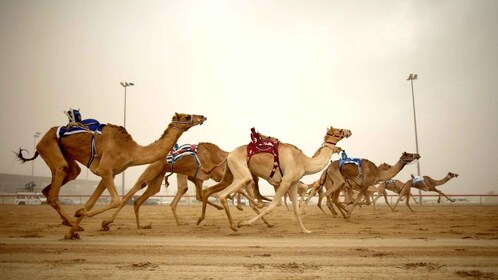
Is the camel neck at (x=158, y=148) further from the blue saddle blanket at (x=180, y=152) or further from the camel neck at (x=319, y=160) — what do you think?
the camel neck at (x=319, y=160)

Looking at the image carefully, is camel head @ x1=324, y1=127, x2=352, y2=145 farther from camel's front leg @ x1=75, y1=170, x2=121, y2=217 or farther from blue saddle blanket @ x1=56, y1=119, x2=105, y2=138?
blue saddle blanket @ x1=56, y1=119, x2=105, y2=138

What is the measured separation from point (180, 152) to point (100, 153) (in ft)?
11.5

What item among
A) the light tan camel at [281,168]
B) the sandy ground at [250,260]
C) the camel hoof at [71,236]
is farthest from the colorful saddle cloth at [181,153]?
the sandy ground at [250,260]

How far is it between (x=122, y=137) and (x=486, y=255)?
7.25 m

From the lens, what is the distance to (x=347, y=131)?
9.76 metres

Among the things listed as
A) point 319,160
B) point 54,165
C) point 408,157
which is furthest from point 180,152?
point 408,157

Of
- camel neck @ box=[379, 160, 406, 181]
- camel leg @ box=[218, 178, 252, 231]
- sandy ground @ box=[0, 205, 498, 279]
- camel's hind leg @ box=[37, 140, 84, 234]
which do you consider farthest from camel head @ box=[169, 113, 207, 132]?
camel neck @ box=[379, 160, 406, 181]

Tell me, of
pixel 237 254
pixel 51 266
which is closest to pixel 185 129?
pixel 237 254

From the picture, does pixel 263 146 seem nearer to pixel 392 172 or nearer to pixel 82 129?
pixel 82 129

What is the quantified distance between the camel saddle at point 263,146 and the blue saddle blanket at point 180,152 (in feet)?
9.76

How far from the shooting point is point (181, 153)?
11.0 metres

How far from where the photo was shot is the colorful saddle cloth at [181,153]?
10.8 m

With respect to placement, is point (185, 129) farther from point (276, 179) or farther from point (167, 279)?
point (167, 279)

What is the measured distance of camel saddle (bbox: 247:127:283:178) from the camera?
8625mm
